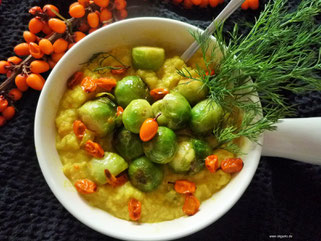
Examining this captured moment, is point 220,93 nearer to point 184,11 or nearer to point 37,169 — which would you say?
point 184,11

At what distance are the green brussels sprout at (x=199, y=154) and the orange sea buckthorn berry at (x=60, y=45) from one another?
41.6 inches

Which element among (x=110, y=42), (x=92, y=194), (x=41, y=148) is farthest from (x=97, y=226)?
(x=110, y=42)


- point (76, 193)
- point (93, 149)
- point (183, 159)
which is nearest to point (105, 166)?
point (93, 149)

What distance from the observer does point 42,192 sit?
234 cm

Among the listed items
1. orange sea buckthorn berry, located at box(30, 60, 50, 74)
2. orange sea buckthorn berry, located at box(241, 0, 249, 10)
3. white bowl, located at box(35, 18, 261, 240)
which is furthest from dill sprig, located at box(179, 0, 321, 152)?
orange sea buckthorn berry, located at box(30, 60, 50, 74)

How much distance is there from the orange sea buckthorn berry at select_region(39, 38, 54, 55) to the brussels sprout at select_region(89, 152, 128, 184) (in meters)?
0.82

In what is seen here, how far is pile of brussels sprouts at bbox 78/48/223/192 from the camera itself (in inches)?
76.5

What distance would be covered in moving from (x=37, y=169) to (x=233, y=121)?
1.28m

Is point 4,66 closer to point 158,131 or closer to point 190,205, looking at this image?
point 158,131

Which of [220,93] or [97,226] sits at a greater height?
[220,93]

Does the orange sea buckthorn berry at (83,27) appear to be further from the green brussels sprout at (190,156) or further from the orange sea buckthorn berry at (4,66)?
the green brussels sprout at (190,156)

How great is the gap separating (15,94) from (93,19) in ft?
2.30

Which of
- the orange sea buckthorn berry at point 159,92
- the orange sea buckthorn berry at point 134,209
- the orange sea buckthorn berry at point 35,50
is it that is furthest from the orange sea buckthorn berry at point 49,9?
the orange sea buckthorn berry at point 134,209

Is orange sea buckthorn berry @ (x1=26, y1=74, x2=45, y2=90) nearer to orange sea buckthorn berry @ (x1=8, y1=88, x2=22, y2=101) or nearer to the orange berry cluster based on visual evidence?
the orange berry cluster
